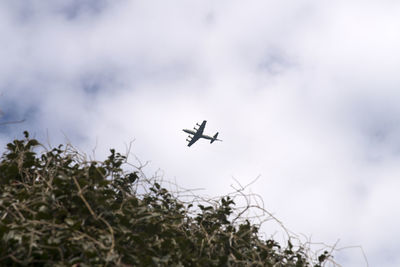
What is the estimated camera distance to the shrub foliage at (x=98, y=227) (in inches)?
157

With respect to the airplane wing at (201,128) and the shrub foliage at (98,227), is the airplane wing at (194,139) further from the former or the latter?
the shrub foliage at (98,227)

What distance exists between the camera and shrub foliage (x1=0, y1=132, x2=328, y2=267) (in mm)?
3978

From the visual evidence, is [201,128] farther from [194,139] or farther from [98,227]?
[98,227]

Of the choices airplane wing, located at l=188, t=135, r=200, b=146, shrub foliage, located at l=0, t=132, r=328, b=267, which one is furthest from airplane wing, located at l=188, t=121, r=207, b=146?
shrub foliage, located at l=0, t=132, r=328, b=267

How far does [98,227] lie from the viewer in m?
4.50

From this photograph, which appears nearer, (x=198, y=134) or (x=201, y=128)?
(x=201, y=128)

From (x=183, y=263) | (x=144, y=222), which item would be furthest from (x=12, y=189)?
(x=183, y=263)

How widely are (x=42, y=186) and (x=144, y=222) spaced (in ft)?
4.33

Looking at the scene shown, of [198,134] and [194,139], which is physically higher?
[198,134]

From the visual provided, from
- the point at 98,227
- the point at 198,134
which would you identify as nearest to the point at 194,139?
the point at 198,134

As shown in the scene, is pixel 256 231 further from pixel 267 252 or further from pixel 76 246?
pixel 76 246

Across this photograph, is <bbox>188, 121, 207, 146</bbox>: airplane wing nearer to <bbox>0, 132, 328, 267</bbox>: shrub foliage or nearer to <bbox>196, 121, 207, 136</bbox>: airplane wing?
<bbox>196, 121, 207, 136</bbox>: airplane wing

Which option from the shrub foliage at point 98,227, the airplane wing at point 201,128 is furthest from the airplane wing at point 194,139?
the shrub foliage at point 98,227

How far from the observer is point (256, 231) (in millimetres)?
5781
